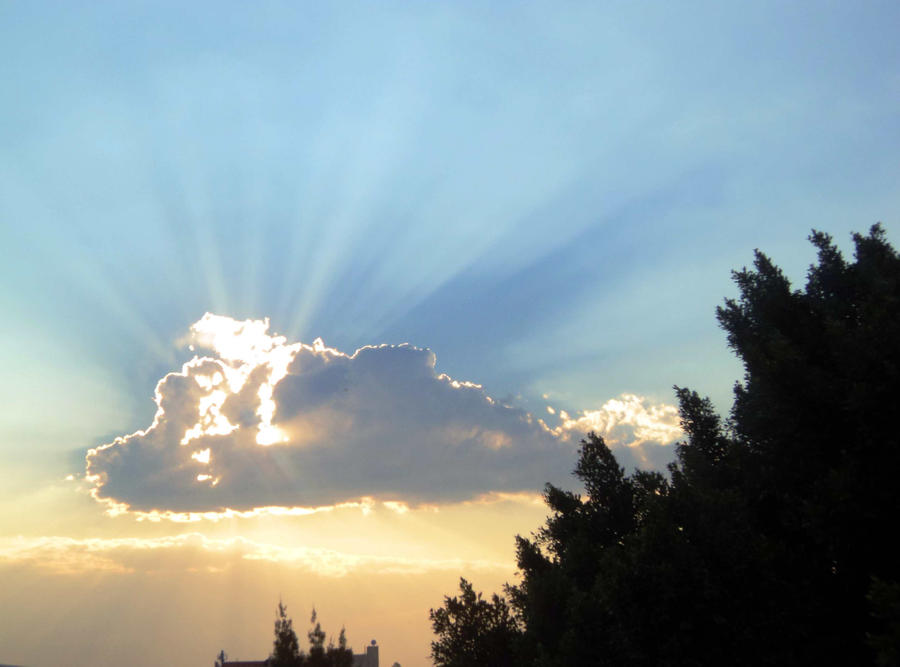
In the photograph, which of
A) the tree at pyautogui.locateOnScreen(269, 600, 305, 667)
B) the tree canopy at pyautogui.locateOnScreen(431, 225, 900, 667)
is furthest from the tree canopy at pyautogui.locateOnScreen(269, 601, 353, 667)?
the tree canopy at pyautogui.locateOnScreen(431, 225, 900, 667)

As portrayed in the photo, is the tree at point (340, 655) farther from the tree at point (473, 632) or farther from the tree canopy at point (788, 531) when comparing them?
the tree canopy at point (788, 531)

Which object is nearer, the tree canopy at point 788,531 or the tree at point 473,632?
the tree canopy at point 788,531

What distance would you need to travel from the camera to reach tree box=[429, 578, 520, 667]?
44031mm

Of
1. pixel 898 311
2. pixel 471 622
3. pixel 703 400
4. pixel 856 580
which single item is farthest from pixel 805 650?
pixel 471 622

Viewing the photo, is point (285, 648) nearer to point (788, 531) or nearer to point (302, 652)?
point (302, 652)

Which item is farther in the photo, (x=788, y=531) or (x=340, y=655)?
(x=340, y=655)

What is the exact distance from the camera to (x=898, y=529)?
2166cm

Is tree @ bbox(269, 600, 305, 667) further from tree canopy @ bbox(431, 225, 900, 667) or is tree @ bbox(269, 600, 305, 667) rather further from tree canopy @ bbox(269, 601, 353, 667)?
tree canopy @ bbox(431, 225, 900, 667)

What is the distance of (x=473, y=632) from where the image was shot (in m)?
45.4

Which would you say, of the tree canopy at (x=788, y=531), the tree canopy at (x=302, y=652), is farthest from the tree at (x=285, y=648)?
the tree canopy at (x=788, y=531)

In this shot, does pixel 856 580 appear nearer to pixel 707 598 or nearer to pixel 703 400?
pixel 707 598

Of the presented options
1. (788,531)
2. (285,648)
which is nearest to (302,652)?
(285,648)

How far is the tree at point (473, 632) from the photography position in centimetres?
4403

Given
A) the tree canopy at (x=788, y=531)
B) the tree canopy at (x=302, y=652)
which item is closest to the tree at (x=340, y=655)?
the tree canopy at (x=302, y=652)
